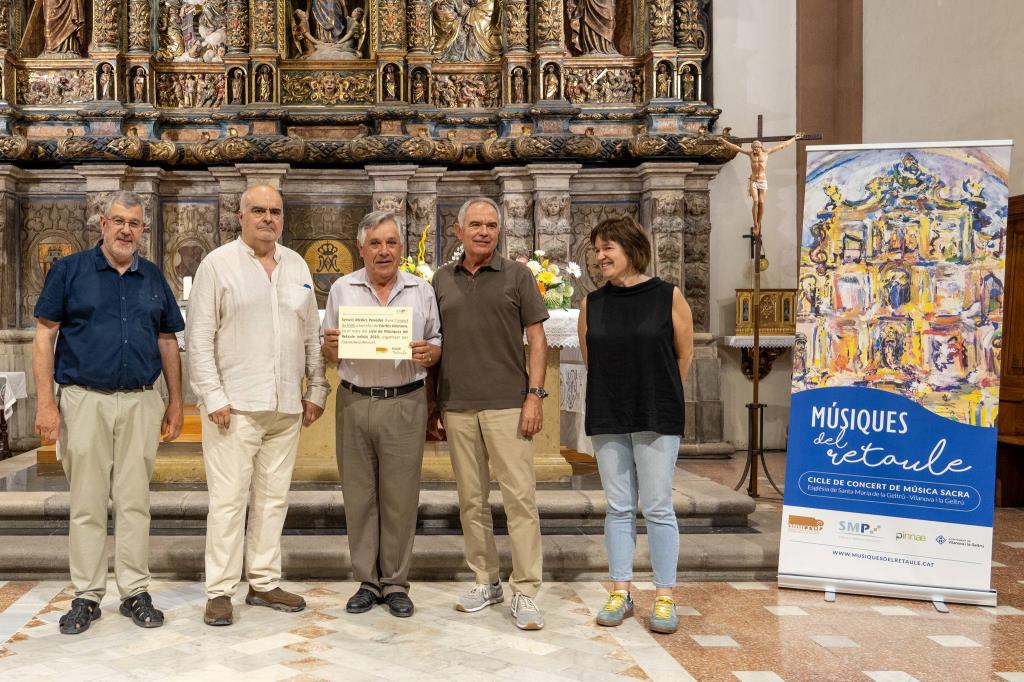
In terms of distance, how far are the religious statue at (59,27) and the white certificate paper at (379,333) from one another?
290 inches

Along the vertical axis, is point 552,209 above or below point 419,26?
Result: below

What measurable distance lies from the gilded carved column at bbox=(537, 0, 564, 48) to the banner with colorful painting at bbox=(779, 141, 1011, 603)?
521 cm

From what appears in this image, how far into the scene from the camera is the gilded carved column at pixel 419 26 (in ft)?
30.9

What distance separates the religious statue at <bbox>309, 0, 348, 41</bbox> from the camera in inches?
380

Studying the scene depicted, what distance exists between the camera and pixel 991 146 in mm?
4477

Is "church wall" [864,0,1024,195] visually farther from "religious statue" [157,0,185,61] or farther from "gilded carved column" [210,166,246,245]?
"religious statue" [157,0,185,61]

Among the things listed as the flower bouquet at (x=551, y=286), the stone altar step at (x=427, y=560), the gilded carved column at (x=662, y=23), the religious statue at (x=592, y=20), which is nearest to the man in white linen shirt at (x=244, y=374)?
the stone altar step at (x=427, y=560)

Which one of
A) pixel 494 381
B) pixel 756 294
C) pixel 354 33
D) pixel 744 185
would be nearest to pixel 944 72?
pixel 744 185

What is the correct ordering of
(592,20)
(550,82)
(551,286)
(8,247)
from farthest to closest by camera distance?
(592,20) → (550,82) → (8,247) → (551,286)

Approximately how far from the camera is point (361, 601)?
4.16 metres

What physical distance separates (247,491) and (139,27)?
23.5ft

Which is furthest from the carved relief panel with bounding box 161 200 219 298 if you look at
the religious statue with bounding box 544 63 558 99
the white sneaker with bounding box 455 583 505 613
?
the white sneaker with bounding box 455 583 505 613

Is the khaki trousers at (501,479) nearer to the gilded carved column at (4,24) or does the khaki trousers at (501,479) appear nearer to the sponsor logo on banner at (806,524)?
the sponsor logo on banner at (806,524)

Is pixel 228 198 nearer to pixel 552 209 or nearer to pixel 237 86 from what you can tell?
Result: pixel 237 86
